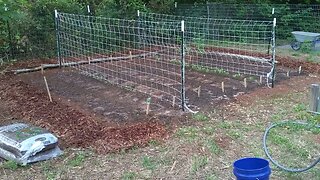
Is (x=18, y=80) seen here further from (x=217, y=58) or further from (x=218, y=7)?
(x=218, y=7)

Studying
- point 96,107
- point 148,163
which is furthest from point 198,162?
point 96,107

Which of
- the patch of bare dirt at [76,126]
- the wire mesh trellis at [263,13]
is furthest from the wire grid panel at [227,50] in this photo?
the patch of bare dirt at [76,126]

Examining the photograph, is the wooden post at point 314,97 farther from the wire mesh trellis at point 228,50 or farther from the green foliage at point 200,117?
the wire mesh trellis at point 228,50

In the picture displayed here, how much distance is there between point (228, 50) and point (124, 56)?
8.40ft

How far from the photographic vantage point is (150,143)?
3.99 m

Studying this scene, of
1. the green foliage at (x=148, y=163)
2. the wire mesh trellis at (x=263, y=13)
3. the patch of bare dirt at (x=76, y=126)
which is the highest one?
the wire mesh trellis at (x=263, y=13)

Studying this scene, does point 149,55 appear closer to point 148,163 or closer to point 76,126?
point 76,126

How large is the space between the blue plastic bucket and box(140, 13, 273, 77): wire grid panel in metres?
3.86

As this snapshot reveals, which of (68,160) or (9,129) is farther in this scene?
(9,129)

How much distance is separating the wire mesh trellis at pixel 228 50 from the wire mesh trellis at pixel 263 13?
514 mm

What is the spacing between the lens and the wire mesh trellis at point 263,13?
11742mm

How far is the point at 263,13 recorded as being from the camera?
11.9 metres

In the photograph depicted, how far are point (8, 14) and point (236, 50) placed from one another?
5.32m

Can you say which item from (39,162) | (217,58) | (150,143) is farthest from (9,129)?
(217,58)
